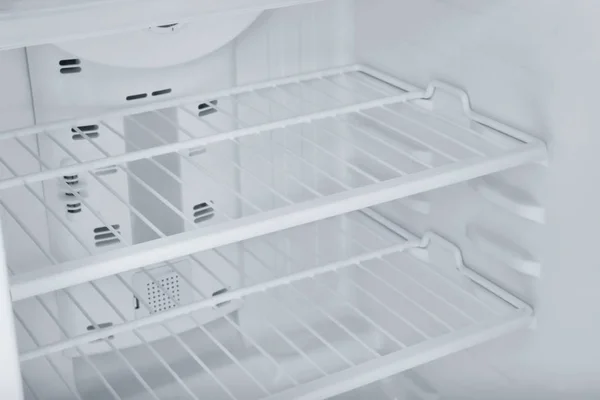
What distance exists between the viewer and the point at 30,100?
1.26 metres

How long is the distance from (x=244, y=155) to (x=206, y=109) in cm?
11

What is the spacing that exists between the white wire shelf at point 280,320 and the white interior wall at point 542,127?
0.06m

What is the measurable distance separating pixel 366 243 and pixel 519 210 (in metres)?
0.42

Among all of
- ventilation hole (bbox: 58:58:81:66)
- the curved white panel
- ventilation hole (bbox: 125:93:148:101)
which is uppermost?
the curved white panel

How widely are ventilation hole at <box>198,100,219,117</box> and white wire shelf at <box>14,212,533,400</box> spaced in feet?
0.77

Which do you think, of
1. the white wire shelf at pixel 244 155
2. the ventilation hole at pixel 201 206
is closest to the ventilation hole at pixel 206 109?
the white wire shelf at pixel 244 155

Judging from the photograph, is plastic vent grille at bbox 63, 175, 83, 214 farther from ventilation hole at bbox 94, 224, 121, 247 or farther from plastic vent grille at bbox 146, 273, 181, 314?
plastic vent grille at bbox 146, 273, 181, 314

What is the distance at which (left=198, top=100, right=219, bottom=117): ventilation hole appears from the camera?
140 cm

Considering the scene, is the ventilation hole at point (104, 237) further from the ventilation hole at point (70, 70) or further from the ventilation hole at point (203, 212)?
the ventilation hole at point (70, 70)

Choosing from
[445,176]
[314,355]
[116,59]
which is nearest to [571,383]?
[445,176]

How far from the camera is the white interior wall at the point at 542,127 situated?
110 centimetres

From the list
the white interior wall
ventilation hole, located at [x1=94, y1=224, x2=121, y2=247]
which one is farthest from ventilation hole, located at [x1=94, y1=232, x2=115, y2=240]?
the white interior wall

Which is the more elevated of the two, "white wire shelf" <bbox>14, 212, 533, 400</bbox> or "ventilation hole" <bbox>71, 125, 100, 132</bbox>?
"ventilation hole" <bbox>71, 125, 100, 132</bbox>

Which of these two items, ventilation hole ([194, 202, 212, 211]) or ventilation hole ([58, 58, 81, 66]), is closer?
ventilation hole ([58, 58, 81, 66])
